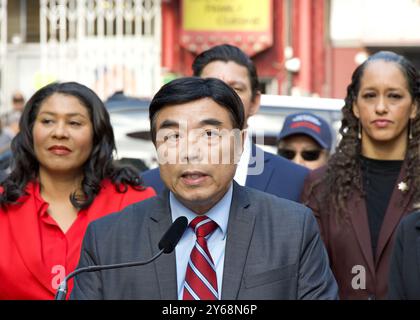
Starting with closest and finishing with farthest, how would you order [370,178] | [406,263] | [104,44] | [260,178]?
[406,263] < [370,178] < [260,178] < [104,44]

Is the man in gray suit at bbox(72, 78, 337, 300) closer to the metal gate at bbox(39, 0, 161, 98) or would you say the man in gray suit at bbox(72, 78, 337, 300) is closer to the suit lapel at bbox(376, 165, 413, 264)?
the suit lapel at bbox(376, 165, 413, 264)

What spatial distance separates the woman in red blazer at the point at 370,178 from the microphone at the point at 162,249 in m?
1.48

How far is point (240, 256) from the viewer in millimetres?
2975

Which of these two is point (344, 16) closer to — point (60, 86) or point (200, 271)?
point (60, 86)

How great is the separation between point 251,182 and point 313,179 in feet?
1.00

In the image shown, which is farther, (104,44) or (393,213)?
(104,44)

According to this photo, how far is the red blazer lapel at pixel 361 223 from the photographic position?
4180 millimetres

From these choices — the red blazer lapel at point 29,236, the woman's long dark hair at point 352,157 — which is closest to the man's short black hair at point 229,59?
the woman's long dark hair at point 352,157

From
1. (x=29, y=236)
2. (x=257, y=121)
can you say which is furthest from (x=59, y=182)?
(x=257, y=121)

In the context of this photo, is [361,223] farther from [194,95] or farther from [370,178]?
[194,95]

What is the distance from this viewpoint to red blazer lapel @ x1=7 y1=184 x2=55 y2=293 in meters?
4.13

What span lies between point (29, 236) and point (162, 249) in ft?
5.23

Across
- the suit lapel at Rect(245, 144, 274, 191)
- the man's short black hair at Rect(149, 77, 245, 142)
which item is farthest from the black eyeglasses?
the man's short black hair at Rect(149, 77, 245, 142)

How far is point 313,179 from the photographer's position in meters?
4.67
